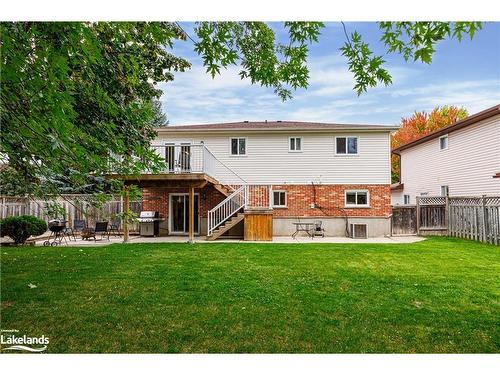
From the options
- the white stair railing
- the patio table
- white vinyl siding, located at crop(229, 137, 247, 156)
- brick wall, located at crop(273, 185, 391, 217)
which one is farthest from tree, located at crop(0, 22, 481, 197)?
brick wall, located at crop(273, 185, 391, 217)

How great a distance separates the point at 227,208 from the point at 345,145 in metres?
4.94

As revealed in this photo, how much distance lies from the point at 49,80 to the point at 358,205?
1093cm

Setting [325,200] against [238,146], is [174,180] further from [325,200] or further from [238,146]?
[325,200]

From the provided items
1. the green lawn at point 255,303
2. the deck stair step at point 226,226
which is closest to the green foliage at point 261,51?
the green lawn at point 255,303

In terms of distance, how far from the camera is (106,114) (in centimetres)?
369

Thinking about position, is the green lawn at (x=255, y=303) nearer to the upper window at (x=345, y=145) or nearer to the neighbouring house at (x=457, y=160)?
the neighbouring house at (x=457, y=160)

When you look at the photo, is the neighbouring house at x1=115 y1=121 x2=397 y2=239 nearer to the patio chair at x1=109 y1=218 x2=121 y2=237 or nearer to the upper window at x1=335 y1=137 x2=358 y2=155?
the upper window at x1=335 y1=137 x2=358 y2=155

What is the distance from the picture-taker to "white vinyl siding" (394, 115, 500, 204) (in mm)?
10516

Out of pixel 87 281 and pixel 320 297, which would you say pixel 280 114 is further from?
pixel 87 281

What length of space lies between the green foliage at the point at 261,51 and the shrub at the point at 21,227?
22.2 feet
